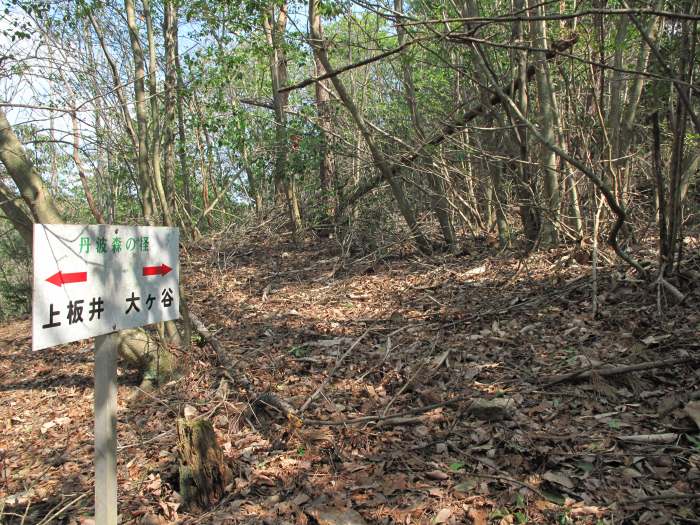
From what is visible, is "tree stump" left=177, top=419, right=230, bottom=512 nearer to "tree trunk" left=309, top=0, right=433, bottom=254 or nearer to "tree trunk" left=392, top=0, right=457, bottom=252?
"tree trunk" left=309, top=0, right=433, bottom=254

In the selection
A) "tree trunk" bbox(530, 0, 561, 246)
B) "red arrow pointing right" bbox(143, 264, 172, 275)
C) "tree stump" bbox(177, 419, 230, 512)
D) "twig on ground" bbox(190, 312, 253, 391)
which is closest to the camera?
"red arrow pointing right" bbox(143, 264, 172, 275)

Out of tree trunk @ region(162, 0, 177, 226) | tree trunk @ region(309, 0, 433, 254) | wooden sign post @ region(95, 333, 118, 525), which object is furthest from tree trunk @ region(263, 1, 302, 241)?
wooden sign post @ region(95, 333, 118, 525)

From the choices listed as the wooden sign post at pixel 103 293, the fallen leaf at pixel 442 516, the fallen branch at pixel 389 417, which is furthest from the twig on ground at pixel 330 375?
the wooden sign post at pixel 103 293

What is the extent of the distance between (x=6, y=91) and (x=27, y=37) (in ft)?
2.54

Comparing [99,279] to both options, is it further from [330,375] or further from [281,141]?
[281,141]

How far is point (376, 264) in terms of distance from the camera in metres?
9.36

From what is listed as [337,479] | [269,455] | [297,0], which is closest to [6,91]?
[297,0]

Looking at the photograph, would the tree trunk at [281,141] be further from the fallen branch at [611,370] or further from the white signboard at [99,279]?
the white signboard at [99,279]

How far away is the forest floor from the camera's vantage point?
125 inches

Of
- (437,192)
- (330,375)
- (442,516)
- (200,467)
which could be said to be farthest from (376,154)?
(442,516)

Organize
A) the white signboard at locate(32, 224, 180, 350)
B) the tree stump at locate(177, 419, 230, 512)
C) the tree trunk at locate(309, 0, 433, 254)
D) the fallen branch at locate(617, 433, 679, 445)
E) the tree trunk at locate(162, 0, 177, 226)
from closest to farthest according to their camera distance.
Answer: the white signboard at locate(32, 224, 180, 350), the fallen branch at locate(617, 433, 679, 445), the tree stump at locate(177, 419, 230, 512), the tree trunk at locate(309, 0, 433, 254), the tree trunk at locate(162, 0, 177, 226)

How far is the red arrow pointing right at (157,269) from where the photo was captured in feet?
9.39

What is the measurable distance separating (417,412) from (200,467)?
1.70 metres

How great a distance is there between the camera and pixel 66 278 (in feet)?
7.82
